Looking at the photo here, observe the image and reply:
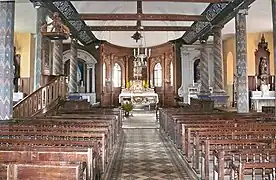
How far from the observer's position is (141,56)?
17.4m

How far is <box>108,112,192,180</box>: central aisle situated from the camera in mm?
4584

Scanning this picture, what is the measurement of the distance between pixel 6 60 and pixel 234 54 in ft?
43.0

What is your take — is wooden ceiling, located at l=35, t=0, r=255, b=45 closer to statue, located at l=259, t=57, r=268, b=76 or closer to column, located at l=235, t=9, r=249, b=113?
column, located at l=235, t=9, r=249, b=113

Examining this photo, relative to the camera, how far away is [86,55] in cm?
1853

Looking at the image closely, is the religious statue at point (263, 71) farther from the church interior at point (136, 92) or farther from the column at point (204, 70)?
the column at point (204, 70)

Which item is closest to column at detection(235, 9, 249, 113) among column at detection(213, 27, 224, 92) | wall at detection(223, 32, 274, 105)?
column at detection(213, 27, 224, 92)

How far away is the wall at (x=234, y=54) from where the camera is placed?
1570 centimetres

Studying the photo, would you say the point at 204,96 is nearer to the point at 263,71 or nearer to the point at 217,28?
the point at 217,28

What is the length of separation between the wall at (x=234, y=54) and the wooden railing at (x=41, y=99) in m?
9.75

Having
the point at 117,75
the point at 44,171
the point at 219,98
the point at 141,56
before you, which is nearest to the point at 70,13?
the point at 219,98

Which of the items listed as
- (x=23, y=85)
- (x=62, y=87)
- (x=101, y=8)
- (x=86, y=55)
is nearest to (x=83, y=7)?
(x=101, y=8)

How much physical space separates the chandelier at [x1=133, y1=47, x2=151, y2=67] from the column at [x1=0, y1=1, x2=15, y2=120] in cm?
1126

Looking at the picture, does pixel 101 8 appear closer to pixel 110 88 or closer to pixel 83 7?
pixel 83 7

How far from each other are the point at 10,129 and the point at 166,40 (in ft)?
52.1
